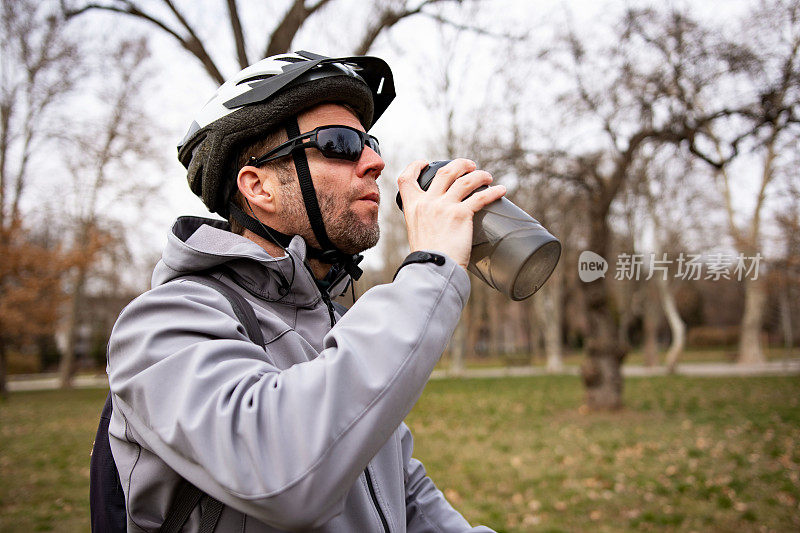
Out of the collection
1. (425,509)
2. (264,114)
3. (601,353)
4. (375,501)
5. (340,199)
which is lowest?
(601,353)

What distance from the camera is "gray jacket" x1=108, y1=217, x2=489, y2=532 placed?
1.04 meters

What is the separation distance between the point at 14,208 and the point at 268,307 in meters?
23.4

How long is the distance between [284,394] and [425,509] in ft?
3.35

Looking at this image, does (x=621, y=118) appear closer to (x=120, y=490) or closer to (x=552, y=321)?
(x=120, y=490)

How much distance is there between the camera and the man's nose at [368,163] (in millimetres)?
1699

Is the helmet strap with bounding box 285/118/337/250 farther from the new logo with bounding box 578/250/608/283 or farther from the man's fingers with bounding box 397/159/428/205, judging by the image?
the new logo with bounding box 578/250/608/283

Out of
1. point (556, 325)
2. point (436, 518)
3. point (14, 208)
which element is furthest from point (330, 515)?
point (556, 325)

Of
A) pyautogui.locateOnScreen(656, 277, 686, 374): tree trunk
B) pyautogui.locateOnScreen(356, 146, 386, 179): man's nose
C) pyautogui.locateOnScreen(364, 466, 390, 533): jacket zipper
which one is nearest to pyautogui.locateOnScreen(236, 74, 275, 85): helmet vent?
pyautogui.locateOnScreen(356, 146, 386, 179): man's nose

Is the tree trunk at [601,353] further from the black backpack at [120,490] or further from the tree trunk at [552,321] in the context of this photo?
the tree trunk at [552,321]

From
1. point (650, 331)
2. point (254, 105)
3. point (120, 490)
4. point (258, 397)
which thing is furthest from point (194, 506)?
point (650, 331)

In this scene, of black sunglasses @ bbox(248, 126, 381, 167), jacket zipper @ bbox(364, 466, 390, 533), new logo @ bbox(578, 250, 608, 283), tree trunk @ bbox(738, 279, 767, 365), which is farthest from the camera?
tree trunk @ bbox(738, 279, 767, 365)

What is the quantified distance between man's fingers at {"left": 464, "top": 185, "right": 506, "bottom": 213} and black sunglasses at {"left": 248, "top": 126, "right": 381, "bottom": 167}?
0.48 m

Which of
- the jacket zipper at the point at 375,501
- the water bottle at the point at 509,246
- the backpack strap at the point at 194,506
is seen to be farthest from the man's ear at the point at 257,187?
the jacket zipper at the point at 375,501

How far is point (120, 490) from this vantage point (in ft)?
4.69
